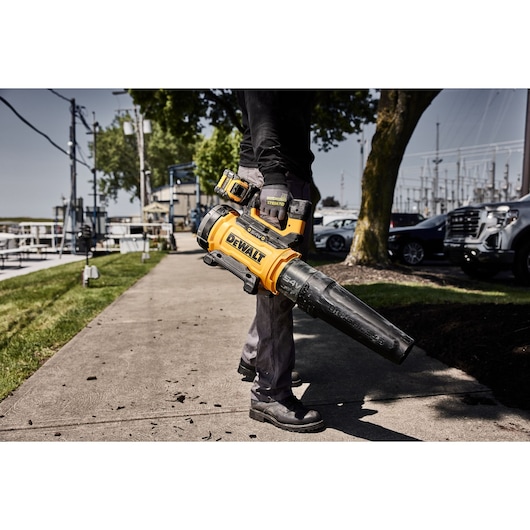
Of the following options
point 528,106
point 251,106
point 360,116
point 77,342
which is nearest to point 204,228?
point 251,106

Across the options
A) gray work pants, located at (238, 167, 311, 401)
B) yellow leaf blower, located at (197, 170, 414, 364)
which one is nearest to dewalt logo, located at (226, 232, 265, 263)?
yellow leaf blower, located at (197, 170, 414, 364)

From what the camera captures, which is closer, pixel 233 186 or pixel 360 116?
pixel 233 186

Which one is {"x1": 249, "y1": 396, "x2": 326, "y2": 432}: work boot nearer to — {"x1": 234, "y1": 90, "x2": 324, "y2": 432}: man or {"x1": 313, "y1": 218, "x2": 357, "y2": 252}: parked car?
{"x1": 234, "y1": 90, "x2": 324, "y2": 432}: man

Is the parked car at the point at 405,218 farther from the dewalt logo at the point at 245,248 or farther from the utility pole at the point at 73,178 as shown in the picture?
the dewalt logo at the point at 245,248

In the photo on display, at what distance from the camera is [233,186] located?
2.53 meters

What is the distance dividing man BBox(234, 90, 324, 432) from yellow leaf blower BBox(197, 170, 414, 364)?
0.09 metres

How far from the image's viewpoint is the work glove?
2.27m

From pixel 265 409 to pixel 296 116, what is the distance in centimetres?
146

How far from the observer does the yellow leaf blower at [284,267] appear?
6.56 feet

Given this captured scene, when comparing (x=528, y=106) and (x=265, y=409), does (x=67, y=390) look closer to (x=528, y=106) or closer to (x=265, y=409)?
(x=265, y=409)

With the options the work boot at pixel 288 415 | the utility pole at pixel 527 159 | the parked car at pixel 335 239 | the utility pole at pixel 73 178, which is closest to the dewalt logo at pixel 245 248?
the work boot at pixel 288 415

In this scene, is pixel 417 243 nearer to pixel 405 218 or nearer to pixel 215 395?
pixel 405 218

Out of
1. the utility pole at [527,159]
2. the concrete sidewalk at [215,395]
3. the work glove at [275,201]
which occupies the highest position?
the utility pole at [527,159]

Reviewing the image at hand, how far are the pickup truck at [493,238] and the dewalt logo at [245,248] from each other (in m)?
6.33
